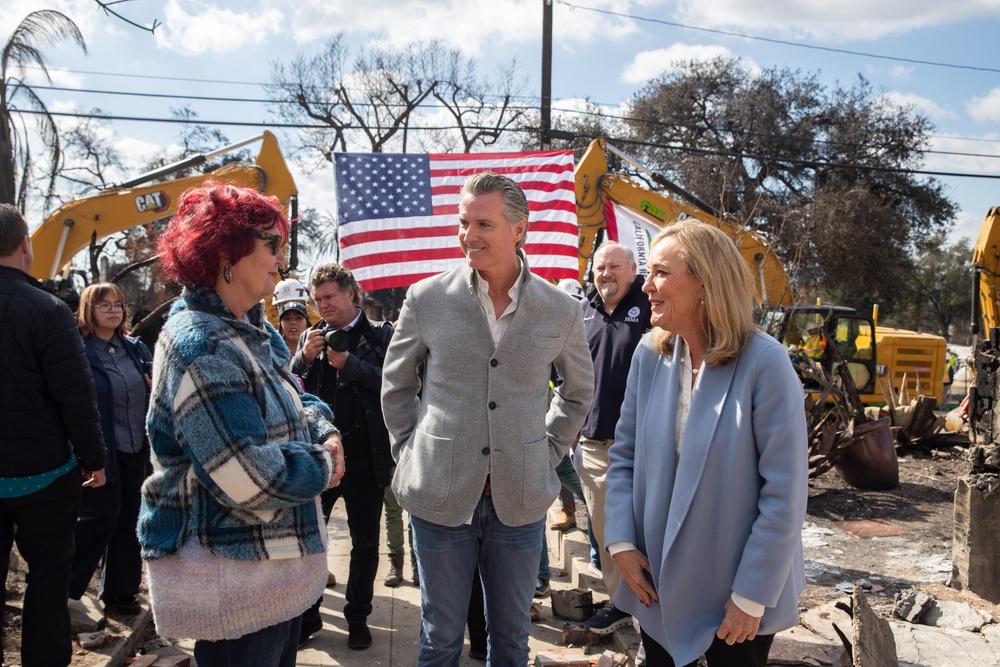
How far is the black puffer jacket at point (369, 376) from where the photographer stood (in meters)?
3.97

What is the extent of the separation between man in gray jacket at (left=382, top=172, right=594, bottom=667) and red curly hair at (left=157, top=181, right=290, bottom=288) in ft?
2.68

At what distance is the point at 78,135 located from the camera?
733 inches

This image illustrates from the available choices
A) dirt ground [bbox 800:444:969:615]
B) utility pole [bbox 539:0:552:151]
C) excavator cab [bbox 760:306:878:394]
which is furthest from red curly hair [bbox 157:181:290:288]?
utility pole [bbox 539:0:552:151]

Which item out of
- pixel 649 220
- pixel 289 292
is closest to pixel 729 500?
pixel 289 292

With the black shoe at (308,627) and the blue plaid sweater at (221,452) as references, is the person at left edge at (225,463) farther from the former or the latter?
the black shoe at (308,627)

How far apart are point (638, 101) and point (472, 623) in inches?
1033

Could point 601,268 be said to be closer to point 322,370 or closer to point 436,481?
point 322,370

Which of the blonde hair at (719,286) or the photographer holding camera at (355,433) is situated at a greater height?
the blonde hair at (719,286)

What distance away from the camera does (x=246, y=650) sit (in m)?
2.07

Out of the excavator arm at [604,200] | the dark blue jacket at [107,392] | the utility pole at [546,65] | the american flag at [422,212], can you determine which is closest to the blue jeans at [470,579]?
the dark blue jacket at [107,392]

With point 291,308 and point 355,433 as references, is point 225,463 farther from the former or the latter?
point 291,308

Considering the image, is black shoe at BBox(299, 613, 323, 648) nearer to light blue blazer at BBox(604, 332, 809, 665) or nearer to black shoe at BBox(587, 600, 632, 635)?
black shoe at BBox(587, 600, 632, 635)

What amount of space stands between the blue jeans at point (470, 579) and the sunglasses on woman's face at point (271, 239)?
1.11 metres

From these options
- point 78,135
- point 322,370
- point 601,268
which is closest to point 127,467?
point 322,370
